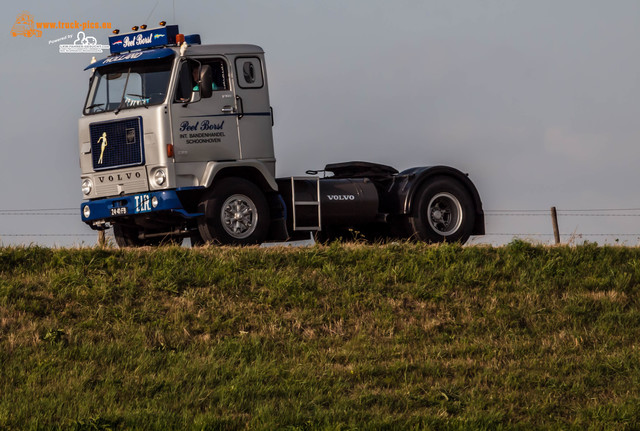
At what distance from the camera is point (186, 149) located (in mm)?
16688

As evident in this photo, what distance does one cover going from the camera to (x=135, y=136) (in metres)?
16.6

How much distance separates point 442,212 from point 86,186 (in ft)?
22.2

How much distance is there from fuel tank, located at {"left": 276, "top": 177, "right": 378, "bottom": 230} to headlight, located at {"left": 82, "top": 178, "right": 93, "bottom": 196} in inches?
130

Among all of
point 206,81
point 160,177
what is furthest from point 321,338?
point 206,81

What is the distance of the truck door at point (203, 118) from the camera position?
1664 centimetres

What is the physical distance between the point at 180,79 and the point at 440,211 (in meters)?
5.84

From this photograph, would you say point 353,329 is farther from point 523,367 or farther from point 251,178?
point 251,178

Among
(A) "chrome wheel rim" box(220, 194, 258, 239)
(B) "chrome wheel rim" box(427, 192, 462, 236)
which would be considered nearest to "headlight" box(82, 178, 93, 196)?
(A) "chrome wheel rim" box(220, 194, 258, 239)

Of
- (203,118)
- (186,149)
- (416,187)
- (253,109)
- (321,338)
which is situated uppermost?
(253,109)

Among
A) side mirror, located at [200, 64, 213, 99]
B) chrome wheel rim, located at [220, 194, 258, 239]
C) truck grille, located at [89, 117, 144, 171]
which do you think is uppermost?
side mirror, located at [200, 64, 213, 99]

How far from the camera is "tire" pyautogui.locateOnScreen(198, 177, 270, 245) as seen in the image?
Result: 16.5 metres

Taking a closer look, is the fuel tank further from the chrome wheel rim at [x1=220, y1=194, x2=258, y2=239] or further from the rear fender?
the chrome wheel rim at [x1=220, y1=194, x2=258, y2=239]

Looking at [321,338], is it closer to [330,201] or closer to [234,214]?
[234,214]

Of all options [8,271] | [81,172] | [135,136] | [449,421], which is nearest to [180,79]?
[135,136]
